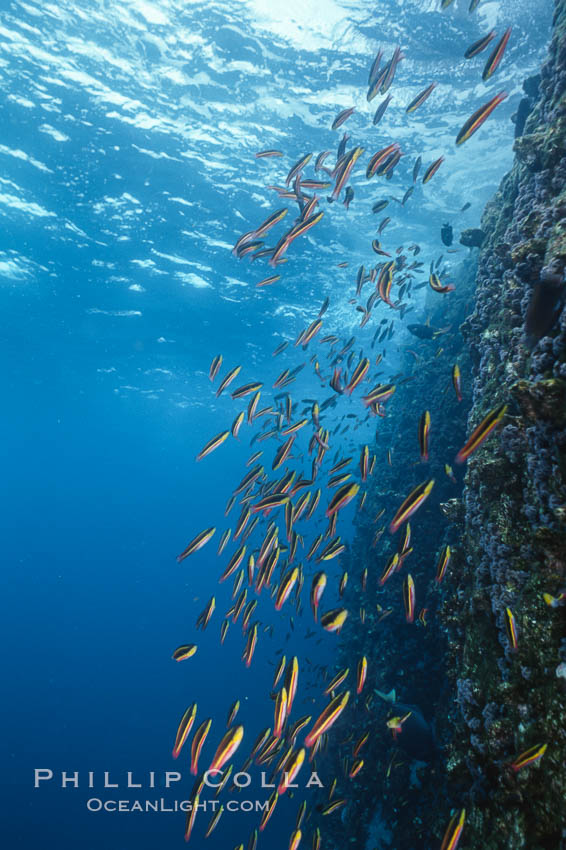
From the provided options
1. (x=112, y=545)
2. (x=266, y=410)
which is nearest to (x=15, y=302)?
(x=266, y=410)

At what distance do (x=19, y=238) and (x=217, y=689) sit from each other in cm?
3667

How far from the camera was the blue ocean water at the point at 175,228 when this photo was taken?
10.6 metres

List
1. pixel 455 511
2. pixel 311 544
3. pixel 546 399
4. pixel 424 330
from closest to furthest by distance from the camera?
1. pixel 546 399
2. pixel 455 511
3. pixel 311 544
4. pixel 424 330

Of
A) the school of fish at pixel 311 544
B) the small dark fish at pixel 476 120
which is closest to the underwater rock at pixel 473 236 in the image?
the school of fish at pixel 311 544

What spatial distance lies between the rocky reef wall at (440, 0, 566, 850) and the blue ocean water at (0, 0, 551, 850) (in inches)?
159

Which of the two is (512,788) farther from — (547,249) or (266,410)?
(266,410)

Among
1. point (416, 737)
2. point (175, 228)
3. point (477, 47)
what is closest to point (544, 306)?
point (477, 47)

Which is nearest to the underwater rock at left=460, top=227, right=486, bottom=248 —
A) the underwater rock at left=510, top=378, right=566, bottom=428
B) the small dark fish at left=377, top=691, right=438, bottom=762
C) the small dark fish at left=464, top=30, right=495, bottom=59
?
the small dark fish at left=464, top=30, right=495, bottom=59

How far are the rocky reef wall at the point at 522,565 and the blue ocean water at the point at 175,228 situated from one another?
403 cm

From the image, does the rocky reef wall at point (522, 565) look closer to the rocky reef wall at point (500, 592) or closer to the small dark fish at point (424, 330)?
the rocky reef wall at point (500, 592)

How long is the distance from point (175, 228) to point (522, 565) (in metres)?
20.2

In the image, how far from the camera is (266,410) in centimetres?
764

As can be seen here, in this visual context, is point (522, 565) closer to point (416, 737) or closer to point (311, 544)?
point (311, 544)

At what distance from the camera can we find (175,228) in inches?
716
